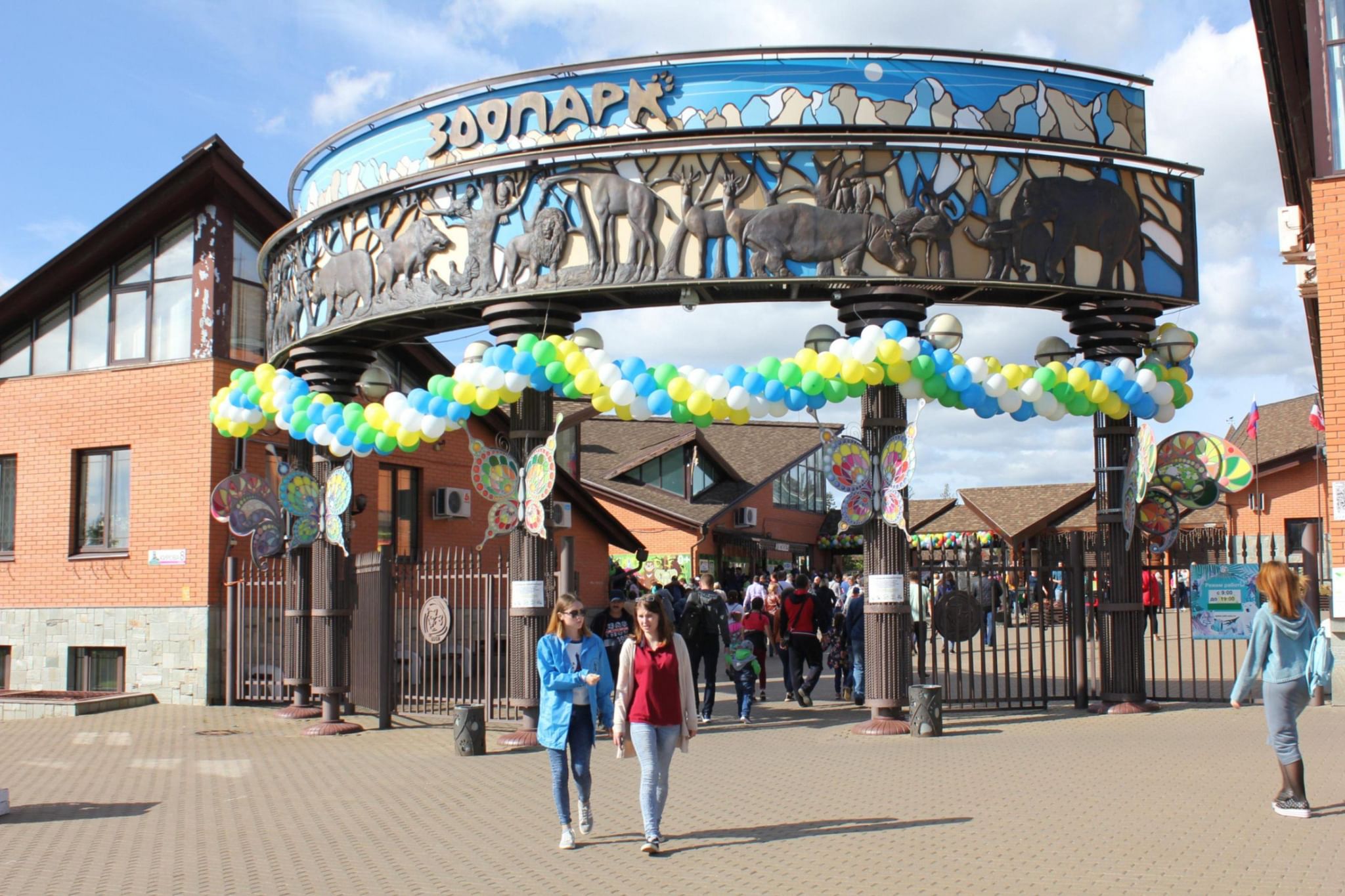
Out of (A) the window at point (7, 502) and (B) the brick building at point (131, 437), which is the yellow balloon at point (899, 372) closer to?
(B) the brick building at point (131, 437)

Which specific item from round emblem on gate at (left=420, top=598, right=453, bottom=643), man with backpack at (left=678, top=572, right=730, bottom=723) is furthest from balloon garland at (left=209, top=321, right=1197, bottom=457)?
man with backpack at (left=678, top=572, right=730, bottom=723)

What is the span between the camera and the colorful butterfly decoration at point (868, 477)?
13.2 metres

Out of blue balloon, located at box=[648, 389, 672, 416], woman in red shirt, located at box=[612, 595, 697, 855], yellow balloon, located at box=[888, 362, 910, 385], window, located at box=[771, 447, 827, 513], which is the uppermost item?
window, located at box=[771, 447, 827, 513]

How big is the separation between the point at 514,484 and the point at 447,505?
30.0ft

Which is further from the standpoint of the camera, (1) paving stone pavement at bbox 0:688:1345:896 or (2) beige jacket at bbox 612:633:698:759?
(2) beige jacket at bbox 612:633:698:759

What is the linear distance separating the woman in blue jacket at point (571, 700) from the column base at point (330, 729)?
22.6 feet

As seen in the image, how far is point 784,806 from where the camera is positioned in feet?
31.7

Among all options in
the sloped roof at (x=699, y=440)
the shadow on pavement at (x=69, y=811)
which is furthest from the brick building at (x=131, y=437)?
the sloped roof at (x=699, y=440)

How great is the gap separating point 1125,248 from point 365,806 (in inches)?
381

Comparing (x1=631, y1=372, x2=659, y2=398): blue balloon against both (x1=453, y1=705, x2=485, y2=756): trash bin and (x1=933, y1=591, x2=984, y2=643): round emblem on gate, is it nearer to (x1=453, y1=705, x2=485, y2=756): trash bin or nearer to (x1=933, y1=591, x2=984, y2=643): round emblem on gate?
(x1=453, y1=705, x2=485, y2=756): trash bin

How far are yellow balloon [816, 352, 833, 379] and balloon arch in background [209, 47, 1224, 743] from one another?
0.03 metres

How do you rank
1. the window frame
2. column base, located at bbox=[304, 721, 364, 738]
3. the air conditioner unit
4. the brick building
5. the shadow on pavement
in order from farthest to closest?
the air conditioner unit < the window frame < the brick building < column base, located at bbox=[304, 721, 364, 738] < the shadow on pavement

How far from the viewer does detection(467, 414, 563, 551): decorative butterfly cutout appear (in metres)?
13.6

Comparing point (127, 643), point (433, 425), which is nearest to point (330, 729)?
point (433, 425)
